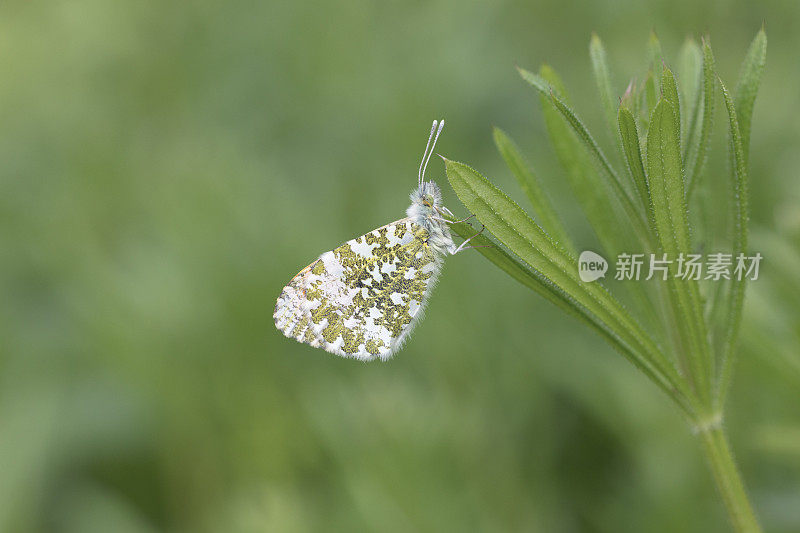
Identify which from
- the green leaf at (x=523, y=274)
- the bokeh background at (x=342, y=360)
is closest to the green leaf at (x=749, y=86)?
the green leaf at (x=523, y=274)

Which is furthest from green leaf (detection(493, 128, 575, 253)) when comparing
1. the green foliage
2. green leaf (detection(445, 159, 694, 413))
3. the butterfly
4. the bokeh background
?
the bokeh background

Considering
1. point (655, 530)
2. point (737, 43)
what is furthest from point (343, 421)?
point (737, 43)

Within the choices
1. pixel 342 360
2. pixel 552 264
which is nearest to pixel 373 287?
pixel 552 264

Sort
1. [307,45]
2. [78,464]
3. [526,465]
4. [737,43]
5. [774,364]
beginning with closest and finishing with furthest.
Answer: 1. [774,364]
2. [526,465]
3. [737,43]
4. [78,464]
5. [307,45]

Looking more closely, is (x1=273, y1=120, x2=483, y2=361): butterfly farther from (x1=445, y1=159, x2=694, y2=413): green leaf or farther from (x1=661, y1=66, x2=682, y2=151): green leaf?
(x1=661, y1=66, x2=682, y2=151): green leaf

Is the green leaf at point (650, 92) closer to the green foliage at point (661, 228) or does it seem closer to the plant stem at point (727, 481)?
the green foliage at point (661, 228)

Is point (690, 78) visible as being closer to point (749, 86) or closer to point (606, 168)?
point (749, 86)

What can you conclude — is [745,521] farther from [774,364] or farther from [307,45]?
[307,45]
